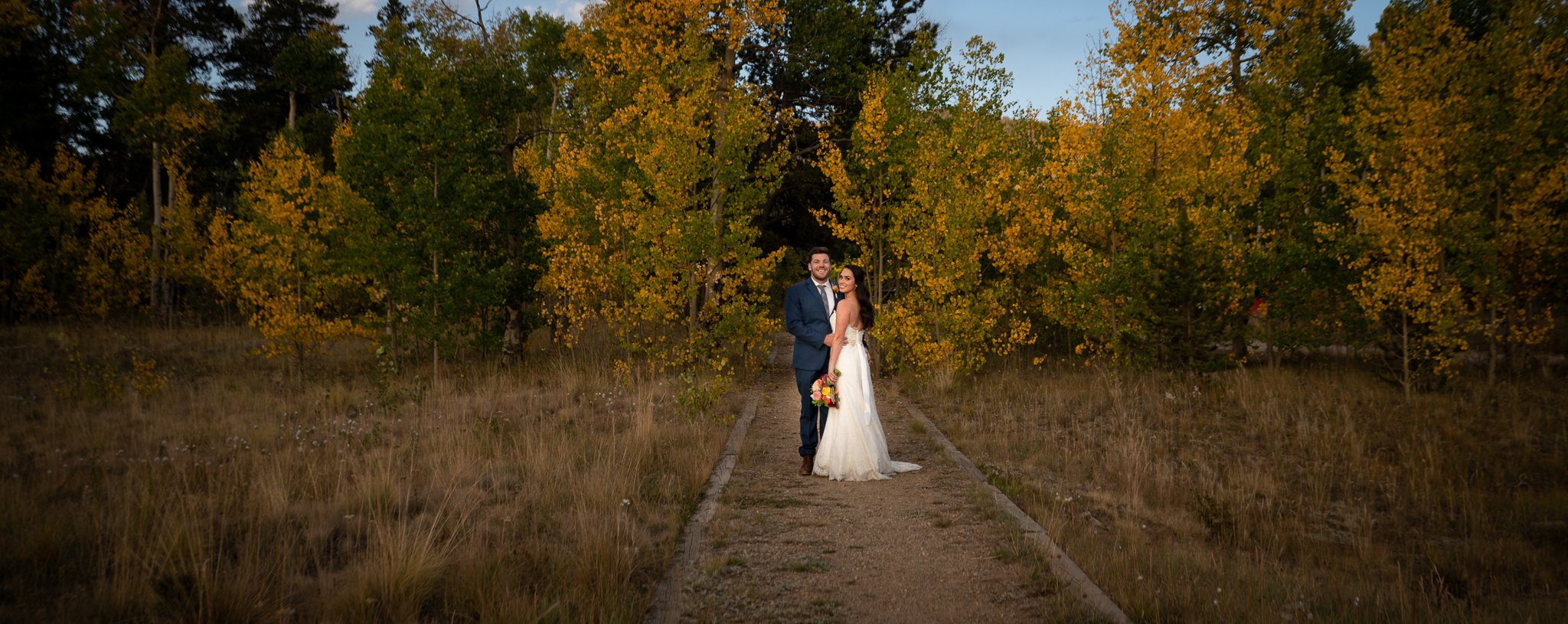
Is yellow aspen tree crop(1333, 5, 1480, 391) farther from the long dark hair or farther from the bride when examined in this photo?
the bride

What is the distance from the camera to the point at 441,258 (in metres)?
14.2

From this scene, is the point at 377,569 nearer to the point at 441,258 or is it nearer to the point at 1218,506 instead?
the point at 1218,506

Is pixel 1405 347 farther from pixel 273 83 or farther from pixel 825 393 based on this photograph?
pixel 273 83

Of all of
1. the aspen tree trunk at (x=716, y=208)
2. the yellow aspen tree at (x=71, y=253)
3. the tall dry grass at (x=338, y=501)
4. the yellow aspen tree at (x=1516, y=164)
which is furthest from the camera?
the yellow aspen tree at (x=71, y=253)

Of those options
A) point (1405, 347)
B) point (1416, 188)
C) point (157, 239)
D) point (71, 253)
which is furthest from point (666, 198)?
point (71, 253)

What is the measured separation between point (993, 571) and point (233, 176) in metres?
39.4

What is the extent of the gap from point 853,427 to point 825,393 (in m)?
0.53

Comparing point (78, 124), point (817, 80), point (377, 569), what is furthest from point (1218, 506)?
point (78, 124)

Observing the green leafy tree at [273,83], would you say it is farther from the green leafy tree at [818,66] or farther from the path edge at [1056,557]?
the path edge at [1056,557]

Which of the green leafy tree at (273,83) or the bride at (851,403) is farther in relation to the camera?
the green leafy tree at (273,83)

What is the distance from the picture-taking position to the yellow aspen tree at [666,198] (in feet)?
44.6

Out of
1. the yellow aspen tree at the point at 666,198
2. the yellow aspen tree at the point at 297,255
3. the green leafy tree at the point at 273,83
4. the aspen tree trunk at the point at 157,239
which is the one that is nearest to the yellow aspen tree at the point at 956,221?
the yellow aspen tree at the point at 666,198

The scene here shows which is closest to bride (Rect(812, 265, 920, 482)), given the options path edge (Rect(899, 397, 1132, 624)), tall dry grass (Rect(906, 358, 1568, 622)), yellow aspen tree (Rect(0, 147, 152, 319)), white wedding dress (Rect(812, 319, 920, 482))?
white wedding dress (Rect(812, 319, 920, 482))

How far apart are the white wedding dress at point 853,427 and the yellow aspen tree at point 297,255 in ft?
36.8
